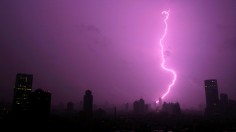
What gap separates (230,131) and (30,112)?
109525mm

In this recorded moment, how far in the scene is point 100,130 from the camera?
5177 inches

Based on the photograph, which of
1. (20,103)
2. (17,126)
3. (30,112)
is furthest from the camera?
(20,103)

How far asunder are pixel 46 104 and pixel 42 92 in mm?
8833

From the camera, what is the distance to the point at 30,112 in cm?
14050

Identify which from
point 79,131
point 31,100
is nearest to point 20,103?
point 31,100

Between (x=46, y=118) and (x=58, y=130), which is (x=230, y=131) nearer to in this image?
(x=58, y=130)

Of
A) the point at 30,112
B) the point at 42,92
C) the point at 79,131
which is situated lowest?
the point at 79,131

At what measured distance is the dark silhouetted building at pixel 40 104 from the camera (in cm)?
13895

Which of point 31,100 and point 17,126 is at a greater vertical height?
point 31,100

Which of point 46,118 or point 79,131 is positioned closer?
point 79,131

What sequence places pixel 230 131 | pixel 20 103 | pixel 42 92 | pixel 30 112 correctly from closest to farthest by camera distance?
pixel 230 131, pixel 30 112, pixel 42 92, pixel 20 103

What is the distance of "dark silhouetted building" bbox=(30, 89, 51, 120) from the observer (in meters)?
139

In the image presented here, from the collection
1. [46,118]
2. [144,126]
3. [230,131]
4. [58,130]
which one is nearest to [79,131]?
[58,130]

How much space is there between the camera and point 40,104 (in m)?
146
